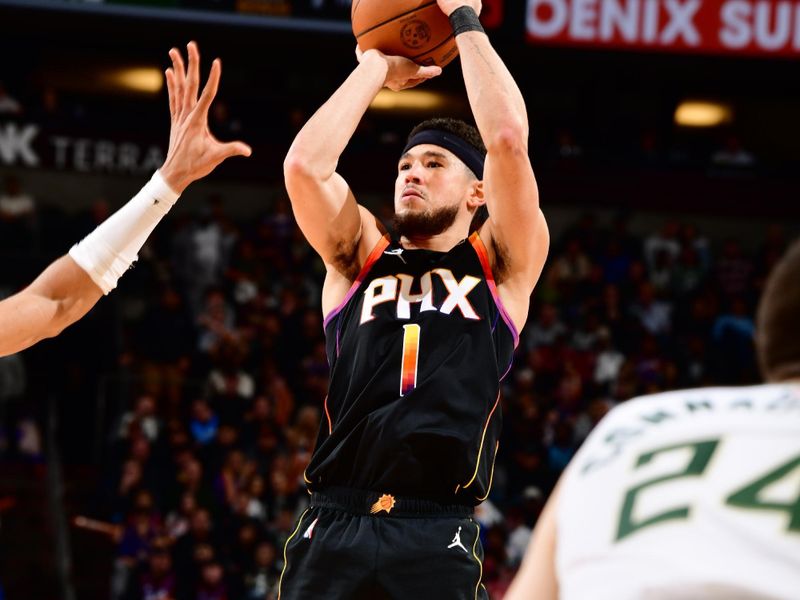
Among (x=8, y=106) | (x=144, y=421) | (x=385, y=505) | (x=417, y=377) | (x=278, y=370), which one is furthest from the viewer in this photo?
(x=8, y=106)

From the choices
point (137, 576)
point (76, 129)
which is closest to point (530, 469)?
point (137, 576)

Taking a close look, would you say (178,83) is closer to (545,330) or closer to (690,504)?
(690,504)

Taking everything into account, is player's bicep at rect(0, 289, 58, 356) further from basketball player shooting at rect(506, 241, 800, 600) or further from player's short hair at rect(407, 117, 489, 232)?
basketball player shooting at rect(506, 241, 800, 600)

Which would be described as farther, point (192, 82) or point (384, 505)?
point (384, 505)

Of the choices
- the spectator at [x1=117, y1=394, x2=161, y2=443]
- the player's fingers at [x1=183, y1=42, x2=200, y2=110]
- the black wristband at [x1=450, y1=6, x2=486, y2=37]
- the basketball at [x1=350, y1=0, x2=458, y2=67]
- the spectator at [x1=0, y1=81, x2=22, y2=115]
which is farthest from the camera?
the spectator at [x1=0, y1=81, x2=22, y2=115]

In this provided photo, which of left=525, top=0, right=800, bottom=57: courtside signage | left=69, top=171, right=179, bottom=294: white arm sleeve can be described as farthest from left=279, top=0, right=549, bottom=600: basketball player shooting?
left=525, top=0, right=800, bottom=57: courtside signage

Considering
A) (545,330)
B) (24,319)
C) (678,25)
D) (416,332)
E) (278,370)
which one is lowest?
(278,370)

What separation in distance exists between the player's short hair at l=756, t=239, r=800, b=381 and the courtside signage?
1344 cm

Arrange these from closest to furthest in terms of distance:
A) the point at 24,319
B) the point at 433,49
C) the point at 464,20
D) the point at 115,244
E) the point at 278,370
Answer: the point at 24,319, the point at 115,244, the point at 464,20, the point at 433,49, the point at 278,370

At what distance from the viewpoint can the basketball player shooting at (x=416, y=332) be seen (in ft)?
12.8

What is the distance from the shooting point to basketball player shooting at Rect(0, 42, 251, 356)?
11.6 feet

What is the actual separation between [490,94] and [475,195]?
535mm

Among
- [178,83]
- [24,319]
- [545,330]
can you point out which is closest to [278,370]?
[545,330]

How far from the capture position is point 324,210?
424cm
